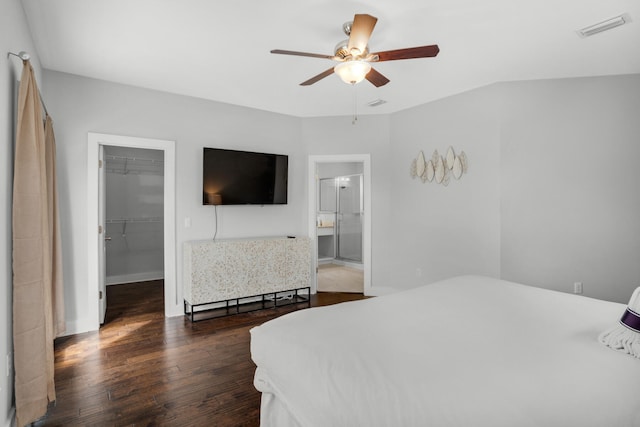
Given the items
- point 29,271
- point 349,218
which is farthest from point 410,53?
point 349,218

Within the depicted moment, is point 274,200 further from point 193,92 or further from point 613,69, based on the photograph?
point 613,69

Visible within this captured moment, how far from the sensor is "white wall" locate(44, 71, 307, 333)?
3395 millimetres

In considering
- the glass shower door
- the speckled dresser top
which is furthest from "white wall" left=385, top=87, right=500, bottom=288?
the glass shower door

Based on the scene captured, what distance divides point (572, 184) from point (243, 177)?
141 inches

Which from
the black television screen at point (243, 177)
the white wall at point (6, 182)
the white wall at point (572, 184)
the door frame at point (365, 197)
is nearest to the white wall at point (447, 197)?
the white wall at point (572, 184)

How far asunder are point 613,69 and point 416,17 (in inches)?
92.2

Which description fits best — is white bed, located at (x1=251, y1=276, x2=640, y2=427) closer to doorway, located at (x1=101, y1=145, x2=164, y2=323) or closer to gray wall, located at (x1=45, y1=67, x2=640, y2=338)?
gray wall, located at (x1=45, y1=67, x2=640, y2=338)

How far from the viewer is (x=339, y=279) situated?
5.87 meters

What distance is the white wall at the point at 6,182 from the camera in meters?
1.75

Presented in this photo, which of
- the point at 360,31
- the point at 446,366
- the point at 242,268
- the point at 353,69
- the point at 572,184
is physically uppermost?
the point at 360,31

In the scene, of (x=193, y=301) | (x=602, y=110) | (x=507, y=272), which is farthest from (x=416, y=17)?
(x=193, y=301)

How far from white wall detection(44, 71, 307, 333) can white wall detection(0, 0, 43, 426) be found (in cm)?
144

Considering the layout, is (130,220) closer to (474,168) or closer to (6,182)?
(6,182)

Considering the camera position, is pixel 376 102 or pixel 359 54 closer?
pixel 359 54
